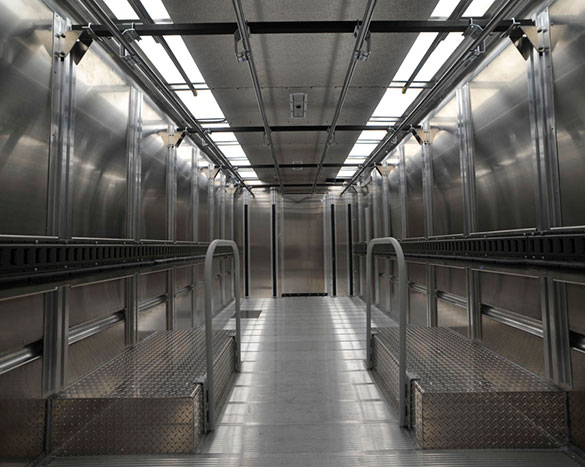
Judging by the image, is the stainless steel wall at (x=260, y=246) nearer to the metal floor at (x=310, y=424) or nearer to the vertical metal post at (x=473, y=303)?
the metal floor at (x=310, y=424)

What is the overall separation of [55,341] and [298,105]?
3.58m

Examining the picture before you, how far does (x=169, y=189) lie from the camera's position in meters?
4.92

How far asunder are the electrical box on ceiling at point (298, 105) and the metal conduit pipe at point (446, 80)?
137 cm

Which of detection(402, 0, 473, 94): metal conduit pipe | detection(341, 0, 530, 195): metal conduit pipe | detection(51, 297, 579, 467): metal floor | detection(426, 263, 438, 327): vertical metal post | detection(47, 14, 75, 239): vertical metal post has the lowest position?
detection(51, 297, 579, 467): metal floor

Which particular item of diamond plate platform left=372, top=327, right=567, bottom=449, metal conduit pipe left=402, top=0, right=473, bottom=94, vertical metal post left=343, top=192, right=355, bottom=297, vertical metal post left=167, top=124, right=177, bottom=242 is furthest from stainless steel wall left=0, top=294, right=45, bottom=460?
vertical metal post left=343, top=192, right=355, bottom=297

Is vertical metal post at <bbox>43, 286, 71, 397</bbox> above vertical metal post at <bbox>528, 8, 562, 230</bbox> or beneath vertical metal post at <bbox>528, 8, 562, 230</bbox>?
beneath

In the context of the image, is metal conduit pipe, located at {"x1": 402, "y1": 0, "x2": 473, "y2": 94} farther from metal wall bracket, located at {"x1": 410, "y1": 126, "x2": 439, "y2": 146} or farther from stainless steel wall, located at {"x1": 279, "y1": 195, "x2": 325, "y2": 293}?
stainless steel wall, located at {"x1": 279, "y1": 195, "x2": 325, "y2": 293}

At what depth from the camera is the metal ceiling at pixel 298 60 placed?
290 centimetres

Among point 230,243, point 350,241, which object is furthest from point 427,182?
point 350,241

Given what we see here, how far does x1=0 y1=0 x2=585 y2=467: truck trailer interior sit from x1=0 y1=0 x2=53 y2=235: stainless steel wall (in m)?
0.02

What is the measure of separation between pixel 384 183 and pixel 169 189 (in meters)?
4.31

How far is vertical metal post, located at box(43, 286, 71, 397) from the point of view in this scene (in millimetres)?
2580

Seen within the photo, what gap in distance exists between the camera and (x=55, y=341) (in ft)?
8.66

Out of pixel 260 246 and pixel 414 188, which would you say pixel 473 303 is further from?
pixel 260 246
